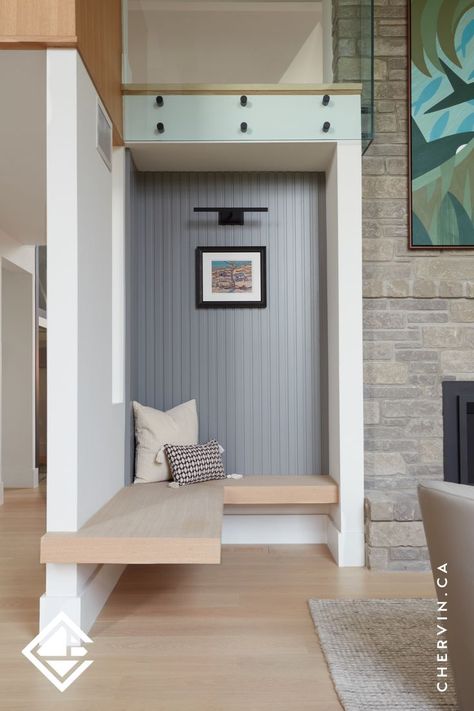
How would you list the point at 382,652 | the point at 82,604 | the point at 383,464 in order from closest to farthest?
1. the point at 382,652
2. the point at 82,604
3. the point at 383,464

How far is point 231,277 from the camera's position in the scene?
4039 millimetres

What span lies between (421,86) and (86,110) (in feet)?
6.93

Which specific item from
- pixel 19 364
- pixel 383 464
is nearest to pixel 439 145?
pixel 383 464

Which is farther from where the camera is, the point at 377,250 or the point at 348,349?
the point at 377,250

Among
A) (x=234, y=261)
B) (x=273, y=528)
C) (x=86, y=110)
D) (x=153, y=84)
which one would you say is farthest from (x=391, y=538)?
(x=153, y=84)

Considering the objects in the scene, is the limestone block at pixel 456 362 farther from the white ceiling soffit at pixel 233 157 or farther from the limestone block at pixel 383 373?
the white ceiling soffit at pixel 233 157

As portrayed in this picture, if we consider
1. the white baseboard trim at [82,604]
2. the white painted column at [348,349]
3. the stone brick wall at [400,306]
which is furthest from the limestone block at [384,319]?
the white baseboard trim at [82,604]

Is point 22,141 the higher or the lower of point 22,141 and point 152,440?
the higher

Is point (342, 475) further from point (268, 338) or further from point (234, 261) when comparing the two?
point (234, 261)

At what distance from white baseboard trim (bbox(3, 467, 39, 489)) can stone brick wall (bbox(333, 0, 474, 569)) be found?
4.09m

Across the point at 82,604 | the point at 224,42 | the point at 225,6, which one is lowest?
the point at 82,604

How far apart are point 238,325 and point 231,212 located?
0.72 m

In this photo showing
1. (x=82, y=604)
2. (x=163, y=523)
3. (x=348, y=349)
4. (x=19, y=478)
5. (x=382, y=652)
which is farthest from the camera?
(x=19, y=478)

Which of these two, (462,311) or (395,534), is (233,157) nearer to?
(462,311)
